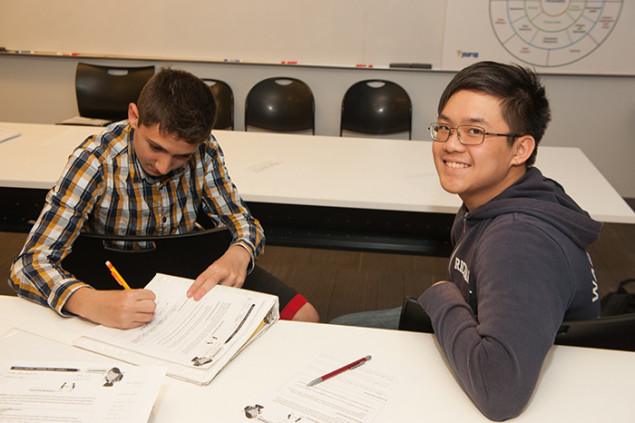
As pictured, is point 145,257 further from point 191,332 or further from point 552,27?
point 552,27

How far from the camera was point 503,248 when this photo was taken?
100 cm

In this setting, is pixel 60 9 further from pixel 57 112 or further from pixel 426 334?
pixel 426 334

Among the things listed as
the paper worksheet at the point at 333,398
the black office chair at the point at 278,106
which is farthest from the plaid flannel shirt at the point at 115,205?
the black office chair at the point at 278,106

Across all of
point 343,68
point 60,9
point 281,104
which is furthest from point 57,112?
point 343,68

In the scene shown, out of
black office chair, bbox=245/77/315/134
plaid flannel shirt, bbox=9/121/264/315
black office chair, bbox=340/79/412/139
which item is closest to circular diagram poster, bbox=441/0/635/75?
black office chair, bbox=340/79/412/139

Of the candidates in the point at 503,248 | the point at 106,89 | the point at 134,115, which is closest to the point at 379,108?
the point at 106,89

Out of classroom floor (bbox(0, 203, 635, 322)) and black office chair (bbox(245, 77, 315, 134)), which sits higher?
black office chair (bbox(245, 77, 315, 134))

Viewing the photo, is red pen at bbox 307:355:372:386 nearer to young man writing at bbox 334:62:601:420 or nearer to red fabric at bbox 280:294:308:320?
young man writing at bbox 334:62:601:420

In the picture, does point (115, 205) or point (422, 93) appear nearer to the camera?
point (115, 205)

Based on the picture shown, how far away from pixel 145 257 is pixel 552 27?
324 cm

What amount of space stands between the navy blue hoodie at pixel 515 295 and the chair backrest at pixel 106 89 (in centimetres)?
302

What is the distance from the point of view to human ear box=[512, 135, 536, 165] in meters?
1.18

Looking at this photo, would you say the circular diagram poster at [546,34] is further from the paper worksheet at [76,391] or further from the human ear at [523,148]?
the paper worksheet at [76,391]

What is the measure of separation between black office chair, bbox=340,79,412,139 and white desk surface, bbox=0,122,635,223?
1.01 m
